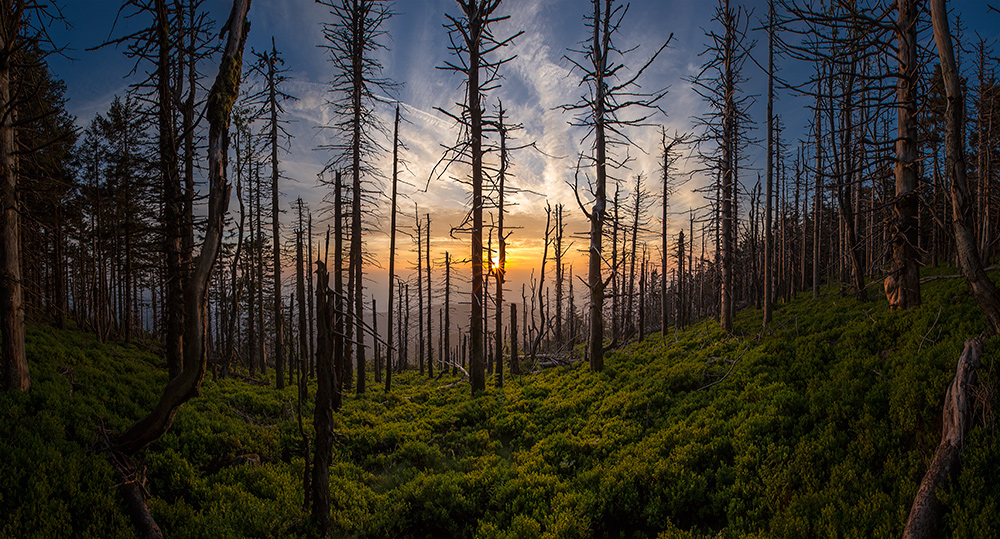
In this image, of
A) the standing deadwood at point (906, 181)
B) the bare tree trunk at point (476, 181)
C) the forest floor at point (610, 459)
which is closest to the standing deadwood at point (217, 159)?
the forest floor at point (610, 459)

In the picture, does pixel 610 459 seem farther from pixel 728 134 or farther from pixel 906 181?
pixel 728 134

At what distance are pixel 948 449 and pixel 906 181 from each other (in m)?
6.49

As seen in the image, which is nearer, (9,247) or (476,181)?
(9,247)

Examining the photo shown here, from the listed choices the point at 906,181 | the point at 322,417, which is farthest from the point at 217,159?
the point at 906,181

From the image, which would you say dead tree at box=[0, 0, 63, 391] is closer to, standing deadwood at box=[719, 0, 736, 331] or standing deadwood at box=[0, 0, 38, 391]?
standing deadwood at box=[0, 0, 38, 391]

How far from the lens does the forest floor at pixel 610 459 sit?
4.76m

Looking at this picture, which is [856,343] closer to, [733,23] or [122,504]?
[122,504]

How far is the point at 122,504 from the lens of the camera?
5.66m

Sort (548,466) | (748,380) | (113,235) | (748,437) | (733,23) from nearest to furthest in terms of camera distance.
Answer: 1. (748,437)
2. (548,466)
3. (748,380)
4. (733,23)
5. (113,235)

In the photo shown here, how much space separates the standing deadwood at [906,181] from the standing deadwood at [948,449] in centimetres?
324

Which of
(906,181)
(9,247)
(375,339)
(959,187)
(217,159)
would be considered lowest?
(375,339)

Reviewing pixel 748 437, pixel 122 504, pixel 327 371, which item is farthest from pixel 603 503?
pixel 122 504

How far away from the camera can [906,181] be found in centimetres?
782

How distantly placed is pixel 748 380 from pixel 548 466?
17.5 ft
